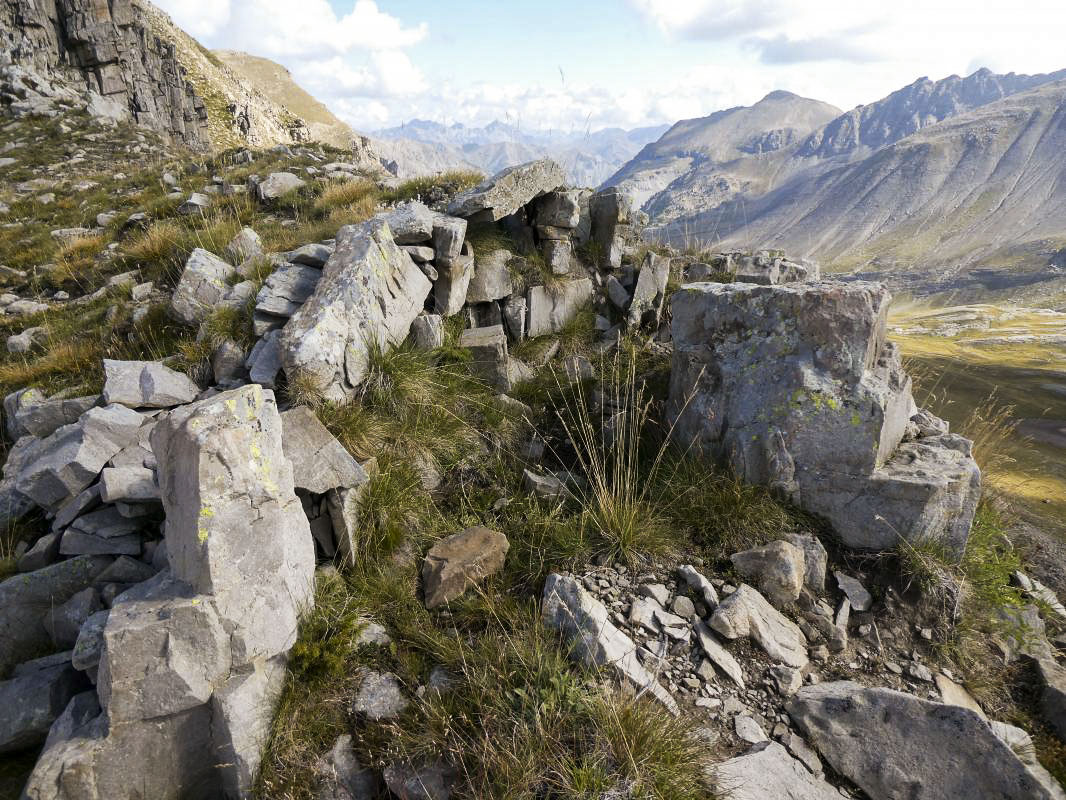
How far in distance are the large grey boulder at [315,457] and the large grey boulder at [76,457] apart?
167cm

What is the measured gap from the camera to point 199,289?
6.85m

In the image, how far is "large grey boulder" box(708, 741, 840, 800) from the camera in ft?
10.2

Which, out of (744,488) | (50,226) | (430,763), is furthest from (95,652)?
(50,226)

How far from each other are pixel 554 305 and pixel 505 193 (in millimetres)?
1794

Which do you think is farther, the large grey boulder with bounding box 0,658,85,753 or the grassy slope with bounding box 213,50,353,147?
the grassy slope with bounding box 213,50,353,147

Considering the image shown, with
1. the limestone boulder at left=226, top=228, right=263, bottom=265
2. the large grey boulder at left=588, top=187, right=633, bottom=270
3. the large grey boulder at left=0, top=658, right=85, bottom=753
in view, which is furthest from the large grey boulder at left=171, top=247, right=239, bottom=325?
the large grey boulder at left=588, top=187, right=633, bottom=270

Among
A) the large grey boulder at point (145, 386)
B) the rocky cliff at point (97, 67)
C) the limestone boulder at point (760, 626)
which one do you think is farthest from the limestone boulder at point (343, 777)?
the rocky cliff at point (97, 67)

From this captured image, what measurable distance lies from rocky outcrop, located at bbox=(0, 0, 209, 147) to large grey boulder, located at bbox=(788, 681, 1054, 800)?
125ft

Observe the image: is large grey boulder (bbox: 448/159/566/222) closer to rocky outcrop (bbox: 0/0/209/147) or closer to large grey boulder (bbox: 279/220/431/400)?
large grey boulder (bbox: 279/220/431/400)

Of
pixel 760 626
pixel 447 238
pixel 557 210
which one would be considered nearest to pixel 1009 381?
pixel 557 210

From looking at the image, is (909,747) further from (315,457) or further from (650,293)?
(650,293)

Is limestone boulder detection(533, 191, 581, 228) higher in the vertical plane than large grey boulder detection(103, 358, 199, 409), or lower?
higher

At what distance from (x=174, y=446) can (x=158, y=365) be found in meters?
2.80

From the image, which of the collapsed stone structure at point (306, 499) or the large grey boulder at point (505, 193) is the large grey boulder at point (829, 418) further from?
the large grey boulder at point (505, 193)
